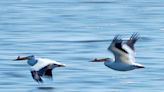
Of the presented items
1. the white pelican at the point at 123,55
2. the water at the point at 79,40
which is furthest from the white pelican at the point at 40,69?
the white pelican at the point at 123,55

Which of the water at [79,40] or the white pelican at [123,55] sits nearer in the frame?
the white pelican at [123,55]

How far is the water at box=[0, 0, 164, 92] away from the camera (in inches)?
664

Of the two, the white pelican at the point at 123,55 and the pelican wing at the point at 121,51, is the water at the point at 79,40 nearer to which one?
the white pelican at the point at 123,55

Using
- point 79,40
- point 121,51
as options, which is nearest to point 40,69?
point 121,51

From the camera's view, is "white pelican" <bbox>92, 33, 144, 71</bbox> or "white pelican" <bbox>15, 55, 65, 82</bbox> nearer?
"white pelican" <bbox>15, 55, 65, 82</bbox>

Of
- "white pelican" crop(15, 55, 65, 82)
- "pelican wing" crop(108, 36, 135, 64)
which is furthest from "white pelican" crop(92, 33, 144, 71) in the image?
"white pelican" crop(15, 55, 65, 82)

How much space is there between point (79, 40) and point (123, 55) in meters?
5.79

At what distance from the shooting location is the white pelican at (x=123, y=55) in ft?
51.2

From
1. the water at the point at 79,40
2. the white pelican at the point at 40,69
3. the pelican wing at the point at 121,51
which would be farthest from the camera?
the water at the point at 79,40

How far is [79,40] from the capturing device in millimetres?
21734

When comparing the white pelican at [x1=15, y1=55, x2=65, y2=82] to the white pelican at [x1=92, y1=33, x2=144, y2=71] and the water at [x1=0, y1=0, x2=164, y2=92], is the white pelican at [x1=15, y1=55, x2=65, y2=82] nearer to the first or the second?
the water at [x1=0, y1=0, x2=164, y2=92]

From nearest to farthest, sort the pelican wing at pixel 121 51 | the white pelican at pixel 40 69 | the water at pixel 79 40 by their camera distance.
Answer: the white pelican at pixel 40 69 < the pelican wing at pixel 121 51 < the water at pixel 79 40

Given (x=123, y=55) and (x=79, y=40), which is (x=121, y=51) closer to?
(x=123, y=55)

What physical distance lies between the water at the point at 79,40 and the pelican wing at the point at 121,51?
536 millimetres
